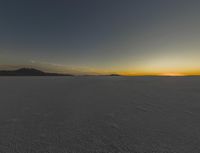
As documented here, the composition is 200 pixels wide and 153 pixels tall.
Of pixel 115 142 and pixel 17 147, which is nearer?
pixel 17 147

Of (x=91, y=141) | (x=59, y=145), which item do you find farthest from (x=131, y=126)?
(x=59, y=145)

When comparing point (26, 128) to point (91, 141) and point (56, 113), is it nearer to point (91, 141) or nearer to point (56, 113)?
point (56, 113)

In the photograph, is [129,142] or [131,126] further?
[131,126]

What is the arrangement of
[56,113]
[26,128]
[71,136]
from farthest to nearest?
1. [56,113]
2. [26,128]
3. [71,136]

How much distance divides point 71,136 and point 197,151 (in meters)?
3.12

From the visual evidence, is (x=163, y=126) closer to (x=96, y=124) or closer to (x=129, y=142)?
(x=129, y=142)

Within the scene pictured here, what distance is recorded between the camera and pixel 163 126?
160 inches

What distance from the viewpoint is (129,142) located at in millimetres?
3090

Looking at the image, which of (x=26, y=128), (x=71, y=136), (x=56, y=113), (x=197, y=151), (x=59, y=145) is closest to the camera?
(x=197, y=151)

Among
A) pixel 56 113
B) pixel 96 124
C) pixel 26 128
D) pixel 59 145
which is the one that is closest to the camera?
pixel 59 145

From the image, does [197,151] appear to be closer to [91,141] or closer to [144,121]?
[144,121]

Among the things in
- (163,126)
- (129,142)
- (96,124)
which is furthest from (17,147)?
(163,126)

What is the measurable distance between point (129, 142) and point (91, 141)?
0.99 metres

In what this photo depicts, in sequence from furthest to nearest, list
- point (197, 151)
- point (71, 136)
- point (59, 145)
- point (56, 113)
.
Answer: point (56, 113)
point (71, 136)
point (59, 145)
point (197, 151)
